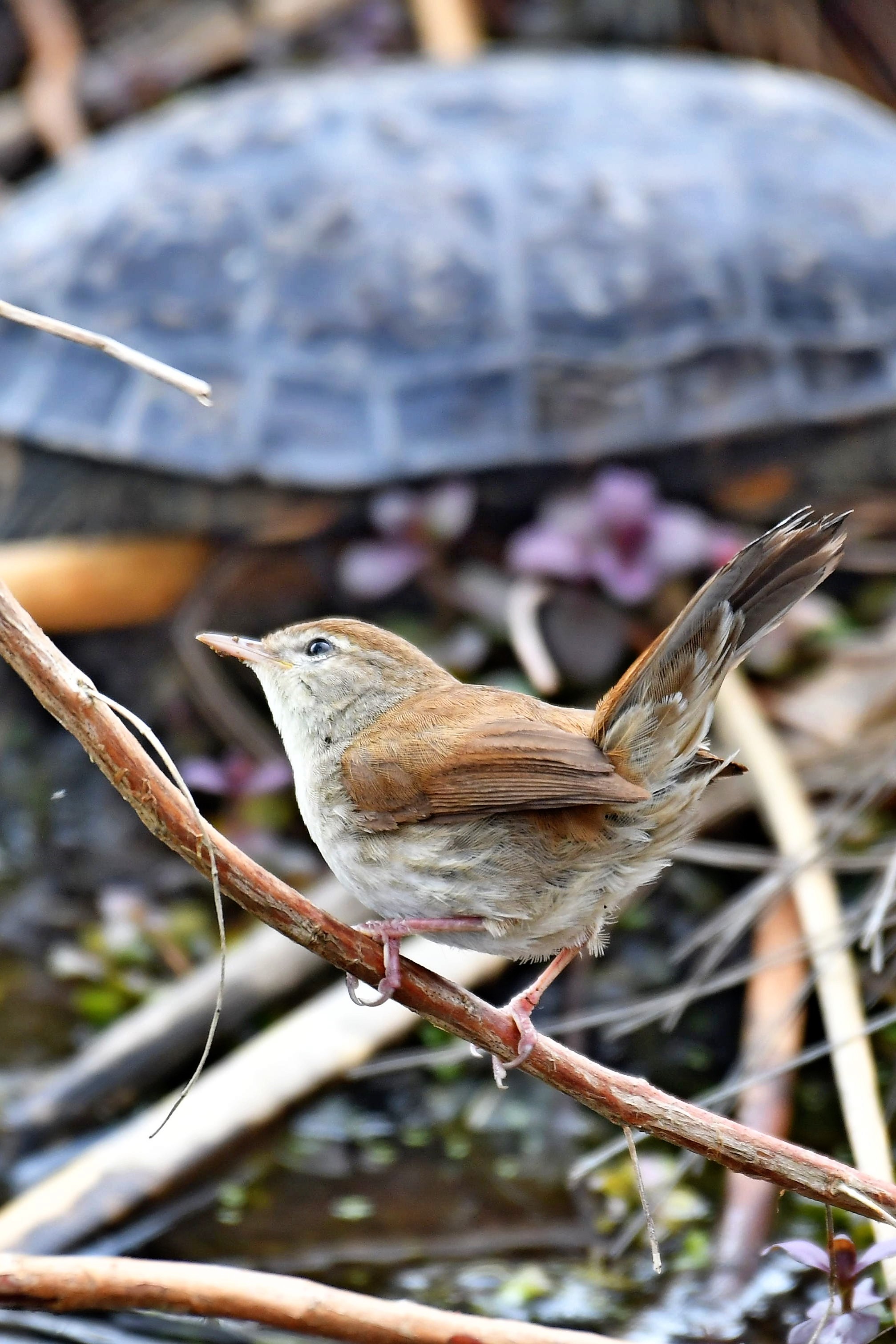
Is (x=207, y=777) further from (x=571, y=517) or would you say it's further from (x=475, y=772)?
(x=475, y=772)

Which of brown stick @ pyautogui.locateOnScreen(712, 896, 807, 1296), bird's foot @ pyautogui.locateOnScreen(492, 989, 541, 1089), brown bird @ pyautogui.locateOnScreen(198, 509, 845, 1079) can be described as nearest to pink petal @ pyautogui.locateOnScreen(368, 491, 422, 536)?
brown stick @ pyautogui.locateOnScreen(712, 896, 807, 1296)

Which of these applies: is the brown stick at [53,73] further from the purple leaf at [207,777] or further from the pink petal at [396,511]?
the purple leaf at [207,777]

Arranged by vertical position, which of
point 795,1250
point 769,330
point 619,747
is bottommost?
point 795,1250

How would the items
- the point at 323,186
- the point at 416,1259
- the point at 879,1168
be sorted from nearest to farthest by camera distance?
the point at 879,1168
the point at 416,1259
the point at 323,186

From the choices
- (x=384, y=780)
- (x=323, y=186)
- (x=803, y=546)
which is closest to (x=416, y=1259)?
(x=384, y=780)

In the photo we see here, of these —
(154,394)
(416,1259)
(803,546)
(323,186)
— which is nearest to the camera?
(803,546)

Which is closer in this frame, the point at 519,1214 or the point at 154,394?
the point at 519,1214

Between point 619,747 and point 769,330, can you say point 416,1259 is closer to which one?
point 619,747

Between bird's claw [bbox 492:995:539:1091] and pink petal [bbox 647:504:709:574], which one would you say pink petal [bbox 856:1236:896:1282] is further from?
pink petal [bbox 647:504:709:574]
